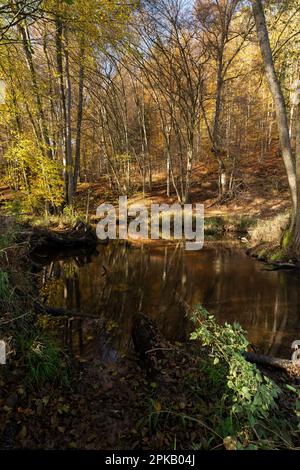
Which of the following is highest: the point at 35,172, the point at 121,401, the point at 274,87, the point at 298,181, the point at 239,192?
the point at 274,87

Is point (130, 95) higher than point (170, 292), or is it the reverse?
point (130, 95)

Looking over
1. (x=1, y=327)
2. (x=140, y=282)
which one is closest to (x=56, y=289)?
(x=140, y=282)

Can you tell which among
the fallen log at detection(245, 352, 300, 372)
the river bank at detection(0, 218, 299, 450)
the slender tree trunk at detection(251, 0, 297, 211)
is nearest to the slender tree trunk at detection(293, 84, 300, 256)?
the slender tree trunk at detection(251, 0, 297, 211)

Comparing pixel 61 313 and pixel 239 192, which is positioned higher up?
pixel 239 192

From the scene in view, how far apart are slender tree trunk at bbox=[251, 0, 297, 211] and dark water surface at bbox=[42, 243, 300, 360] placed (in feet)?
10.3

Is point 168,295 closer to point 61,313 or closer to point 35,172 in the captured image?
point 61,313

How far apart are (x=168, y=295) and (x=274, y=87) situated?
22.2 ft

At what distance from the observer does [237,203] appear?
19.0 metres

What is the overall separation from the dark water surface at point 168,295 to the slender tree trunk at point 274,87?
3135 millimetres

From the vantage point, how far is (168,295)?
7156 mm

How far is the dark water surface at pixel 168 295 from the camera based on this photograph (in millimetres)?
A: 4889

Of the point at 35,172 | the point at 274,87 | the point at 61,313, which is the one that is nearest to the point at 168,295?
the point at 61,313
